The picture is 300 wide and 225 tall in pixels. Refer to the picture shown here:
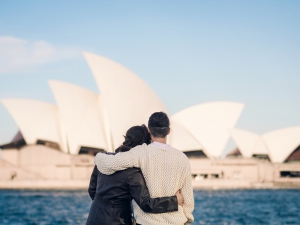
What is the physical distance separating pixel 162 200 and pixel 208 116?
147 feet

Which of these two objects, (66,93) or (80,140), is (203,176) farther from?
(66,93)

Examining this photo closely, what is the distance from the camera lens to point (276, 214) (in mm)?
19578

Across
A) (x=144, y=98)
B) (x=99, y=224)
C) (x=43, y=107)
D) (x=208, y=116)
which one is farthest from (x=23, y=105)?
(x=99, y=224)

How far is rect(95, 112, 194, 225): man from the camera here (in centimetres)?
295

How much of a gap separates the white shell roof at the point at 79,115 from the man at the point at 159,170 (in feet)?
126

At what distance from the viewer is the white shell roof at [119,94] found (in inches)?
1505

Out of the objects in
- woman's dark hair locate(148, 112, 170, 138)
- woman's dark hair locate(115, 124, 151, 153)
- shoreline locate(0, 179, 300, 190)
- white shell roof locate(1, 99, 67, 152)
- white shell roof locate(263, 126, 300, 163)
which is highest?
white shell roof locate(1, 99, 67, 152)

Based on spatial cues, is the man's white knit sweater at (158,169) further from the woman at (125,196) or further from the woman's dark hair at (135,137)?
the woman's dark hair at (135,137)

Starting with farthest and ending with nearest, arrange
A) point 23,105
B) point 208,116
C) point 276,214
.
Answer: point 208,116 → point 23,105 → point 276,214

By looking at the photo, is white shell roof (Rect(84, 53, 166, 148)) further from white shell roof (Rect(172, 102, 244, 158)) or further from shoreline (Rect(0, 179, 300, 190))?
white shell roof (Rect(172, 102, 244, 158))

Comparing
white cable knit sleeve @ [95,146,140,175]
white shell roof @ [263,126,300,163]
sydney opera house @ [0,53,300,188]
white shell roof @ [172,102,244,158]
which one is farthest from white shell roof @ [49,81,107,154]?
white cable knit sleeve @ [95,146,140,175]

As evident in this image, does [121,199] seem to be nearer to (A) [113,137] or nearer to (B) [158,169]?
(B) [158,169]

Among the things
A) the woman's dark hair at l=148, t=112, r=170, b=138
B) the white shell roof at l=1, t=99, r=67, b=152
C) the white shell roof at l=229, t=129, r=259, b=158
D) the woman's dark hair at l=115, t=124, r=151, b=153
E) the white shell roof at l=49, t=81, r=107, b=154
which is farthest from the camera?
the white shell roof at l=229, t=129, r=259, b=158

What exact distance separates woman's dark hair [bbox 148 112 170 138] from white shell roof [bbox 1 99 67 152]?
41357mm
